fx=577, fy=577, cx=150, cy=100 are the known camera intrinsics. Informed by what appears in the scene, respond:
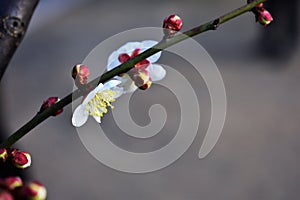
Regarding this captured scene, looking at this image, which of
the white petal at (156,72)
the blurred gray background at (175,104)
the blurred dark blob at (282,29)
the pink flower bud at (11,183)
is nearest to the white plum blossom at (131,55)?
the white petal at (156,72)

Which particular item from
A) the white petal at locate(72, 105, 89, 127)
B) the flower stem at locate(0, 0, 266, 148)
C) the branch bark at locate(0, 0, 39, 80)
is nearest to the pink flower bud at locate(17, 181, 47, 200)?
the flower stem at locate(0, 0, 266, 148)

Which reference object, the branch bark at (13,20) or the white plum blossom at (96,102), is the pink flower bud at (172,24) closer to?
the white plum blossom at (96,102)

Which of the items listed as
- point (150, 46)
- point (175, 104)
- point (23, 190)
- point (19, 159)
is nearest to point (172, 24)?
point (150, 46)

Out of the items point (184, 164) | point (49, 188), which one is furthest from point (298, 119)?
point (49, 188)

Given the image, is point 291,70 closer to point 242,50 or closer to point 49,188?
point 242,50

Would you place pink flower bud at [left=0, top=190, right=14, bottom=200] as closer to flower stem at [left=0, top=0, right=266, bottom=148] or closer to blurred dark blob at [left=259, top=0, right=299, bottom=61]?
flower stem at [left=0, top=0, right=266, bottom=148]
